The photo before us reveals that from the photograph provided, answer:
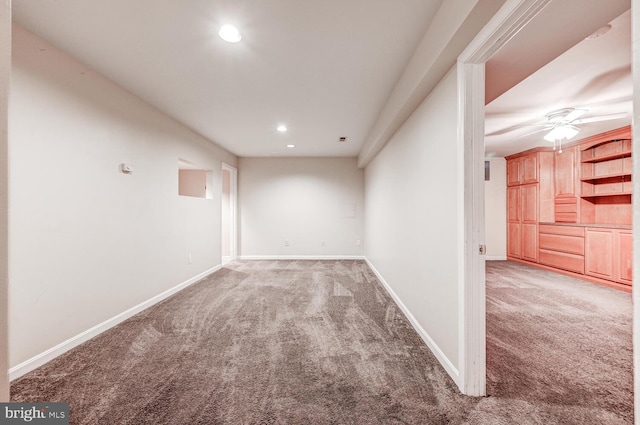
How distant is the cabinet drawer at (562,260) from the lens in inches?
168

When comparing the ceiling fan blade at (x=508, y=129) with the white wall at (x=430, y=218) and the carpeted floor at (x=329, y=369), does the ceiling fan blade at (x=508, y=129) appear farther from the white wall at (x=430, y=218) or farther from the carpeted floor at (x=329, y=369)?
the carpeted floor at (x=329, y=369)

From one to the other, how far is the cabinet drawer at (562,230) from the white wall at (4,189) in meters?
6.28

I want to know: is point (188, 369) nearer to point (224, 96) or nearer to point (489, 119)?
point (224, 96)

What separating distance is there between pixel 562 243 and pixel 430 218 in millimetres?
4283

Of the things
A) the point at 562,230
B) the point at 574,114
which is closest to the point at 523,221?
the point at 562,230

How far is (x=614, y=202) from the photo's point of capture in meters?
4.26

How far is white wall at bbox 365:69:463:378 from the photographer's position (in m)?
1.72

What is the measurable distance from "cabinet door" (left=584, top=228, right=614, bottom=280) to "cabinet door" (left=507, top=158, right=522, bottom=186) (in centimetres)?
179

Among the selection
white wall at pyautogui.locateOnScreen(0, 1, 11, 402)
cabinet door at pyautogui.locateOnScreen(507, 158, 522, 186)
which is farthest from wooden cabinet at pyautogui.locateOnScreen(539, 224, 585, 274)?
white wall at pyautogui.locateOnScreen(0, 1, 11, 402)

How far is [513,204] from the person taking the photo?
573cm

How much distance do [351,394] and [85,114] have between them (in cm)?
307

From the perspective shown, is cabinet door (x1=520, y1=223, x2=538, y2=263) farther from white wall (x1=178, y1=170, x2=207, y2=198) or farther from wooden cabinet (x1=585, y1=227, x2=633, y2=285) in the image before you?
white wall (x1=178, y1=170, x2=207, y2=198)


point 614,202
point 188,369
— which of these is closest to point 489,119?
point 614,202

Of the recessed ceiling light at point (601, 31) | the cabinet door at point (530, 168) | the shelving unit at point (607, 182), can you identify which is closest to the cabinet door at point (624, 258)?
the shelving unit at point (607, 182)
